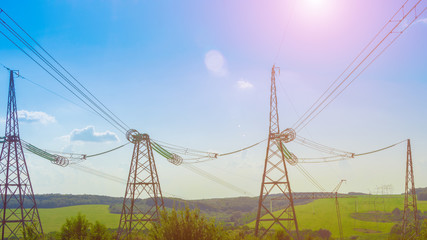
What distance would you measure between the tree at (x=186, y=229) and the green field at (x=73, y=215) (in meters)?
113

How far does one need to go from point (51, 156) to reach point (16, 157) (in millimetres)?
5650

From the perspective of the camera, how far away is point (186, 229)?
59.0 feet

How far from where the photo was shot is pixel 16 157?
36.7 m

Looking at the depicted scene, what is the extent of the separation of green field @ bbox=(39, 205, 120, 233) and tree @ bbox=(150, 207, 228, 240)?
11306 cm

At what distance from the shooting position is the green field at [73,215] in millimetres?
123375

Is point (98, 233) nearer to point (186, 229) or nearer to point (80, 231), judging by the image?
point (80, 231)

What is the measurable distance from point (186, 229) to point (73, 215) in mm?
146189

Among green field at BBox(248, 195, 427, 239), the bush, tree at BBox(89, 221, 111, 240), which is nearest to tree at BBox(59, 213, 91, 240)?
the bush

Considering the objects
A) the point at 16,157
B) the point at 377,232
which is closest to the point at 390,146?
the point at 16,157

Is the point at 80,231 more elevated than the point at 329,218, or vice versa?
the point at 80,231

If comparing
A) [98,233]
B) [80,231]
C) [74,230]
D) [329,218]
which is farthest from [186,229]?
[329,218]

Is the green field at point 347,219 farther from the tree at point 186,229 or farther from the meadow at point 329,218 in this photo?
the tree at point 186,229

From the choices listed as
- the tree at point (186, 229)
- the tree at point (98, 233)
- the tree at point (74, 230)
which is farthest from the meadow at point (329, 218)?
the tree at point (186, 229)

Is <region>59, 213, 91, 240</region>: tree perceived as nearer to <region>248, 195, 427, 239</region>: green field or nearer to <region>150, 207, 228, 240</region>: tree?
<region>150, 207, 228, 240</region>: tree
